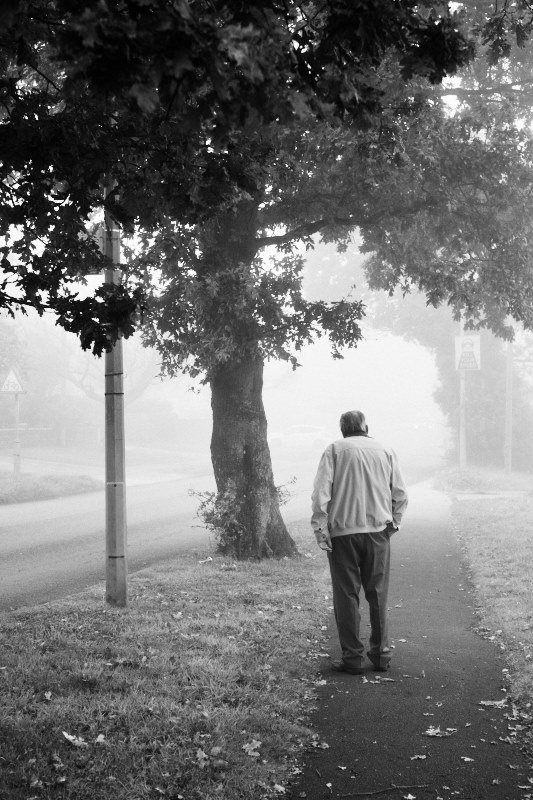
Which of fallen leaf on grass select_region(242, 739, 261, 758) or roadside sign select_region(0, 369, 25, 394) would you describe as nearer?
fallen leaf on grass select_region(242, 739, 261, 758)

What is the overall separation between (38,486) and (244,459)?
1263 cm

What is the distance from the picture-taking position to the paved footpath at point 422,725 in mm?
4176

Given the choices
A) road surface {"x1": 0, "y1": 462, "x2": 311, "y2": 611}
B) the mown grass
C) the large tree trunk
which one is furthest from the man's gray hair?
the large tree trunk

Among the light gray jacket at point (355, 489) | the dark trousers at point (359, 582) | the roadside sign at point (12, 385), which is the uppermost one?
the roadside sign at point (12, 385)

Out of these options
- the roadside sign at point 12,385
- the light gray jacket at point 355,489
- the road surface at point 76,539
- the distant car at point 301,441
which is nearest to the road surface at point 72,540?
the road surface at point 76,539

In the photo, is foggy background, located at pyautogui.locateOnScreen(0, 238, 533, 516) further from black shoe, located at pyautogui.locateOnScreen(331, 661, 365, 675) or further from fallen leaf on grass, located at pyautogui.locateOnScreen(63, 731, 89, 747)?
fallen leaf on grass, located at pyautogui.locateOnScreen(63, 731, 89, 747)

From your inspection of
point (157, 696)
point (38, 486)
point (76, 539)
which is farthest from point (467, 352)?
point (157, 696)

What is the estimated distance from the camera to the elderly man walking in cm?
630

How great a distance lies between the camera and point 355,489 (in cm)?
641

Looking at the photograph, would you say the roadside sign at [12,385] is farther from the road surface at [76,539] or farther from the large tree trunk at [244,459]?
the large tree trunk at [244,459]

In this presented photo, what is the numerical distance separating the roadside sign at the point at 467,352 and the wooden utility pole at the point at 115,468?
21.5 meters

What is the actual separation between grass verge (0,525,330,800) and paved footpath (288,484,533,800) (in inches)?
8.0

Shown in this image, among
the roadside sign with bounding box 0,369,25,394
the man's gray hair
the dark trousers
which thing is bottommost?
the dark trousers

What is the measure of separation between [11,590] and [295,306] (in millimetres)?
5217
